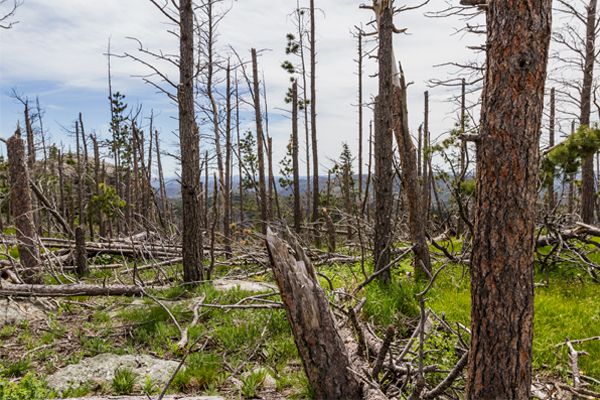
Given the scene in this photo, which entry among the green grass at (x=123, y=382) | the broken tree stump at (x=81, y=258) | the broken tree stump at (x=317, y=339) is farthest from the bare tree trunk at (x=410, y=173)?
the broken tree stump at (x=81, y=258)

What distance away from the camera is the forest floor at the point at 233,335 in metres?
3.71

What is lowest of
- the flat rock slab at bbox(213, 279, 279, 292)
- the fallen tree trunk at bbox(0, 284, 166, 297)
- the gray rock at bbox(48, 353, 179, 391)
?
the gray rock at bbox(48, 353, 179, 391)

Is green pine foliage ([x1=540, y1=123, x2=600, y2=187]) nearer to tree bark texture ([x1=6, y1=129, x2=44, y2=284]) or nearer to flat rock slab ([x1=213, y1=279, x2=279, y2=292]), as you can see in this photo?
flat rock slab ([x1=213, y1=279, x2=279, y2=292])

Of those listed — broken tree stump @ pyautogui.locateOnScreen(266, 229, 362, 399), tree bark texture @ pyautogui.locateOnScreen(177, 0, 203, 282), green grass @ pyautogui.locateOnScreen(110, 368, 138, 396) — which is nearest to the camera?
broken tree stump @ pyautogui.locateOnScreen(266, 229, 362, 399)

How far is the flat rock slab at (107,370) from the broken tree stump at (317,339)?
1675 millimetres

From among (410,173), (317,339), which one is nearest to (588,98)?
(410,173)

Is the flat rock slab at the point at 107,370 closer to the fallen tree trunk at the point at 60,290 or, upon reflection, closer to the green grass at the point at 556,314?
the fallen tree trunk at the point at 60,290

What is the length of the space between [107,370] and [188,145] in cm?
382

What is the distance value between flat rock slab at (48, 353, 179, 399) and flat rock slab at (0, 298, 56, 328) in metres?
1.99

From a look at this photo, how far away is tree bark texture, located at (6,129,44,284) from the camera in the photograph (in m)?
6.63

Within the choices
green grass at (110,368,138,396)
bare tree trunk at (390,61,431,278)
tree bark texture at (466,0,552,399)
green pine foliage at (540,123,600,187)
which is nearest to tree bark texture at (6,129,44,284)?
green grass at (110,368,138,396)

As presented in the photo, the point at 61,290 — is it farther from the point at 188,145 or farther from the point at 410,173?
the point at 410,173

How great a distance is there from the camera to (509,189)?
2336 mm

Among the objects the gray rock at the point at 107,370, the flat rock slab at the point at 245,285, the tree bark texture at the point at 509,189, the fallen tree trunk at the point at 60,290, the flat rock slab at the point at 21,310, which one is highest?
the tree bark texture at the point at 509,189
